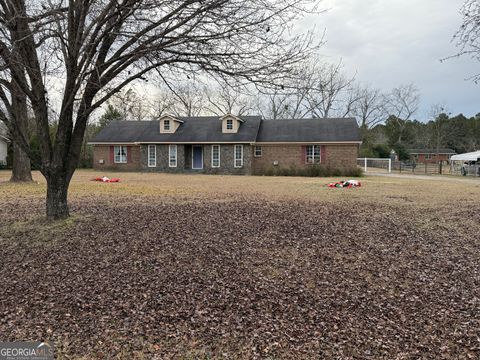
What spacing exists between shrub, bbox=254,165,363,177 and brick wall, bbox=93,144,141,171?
34.3 ft

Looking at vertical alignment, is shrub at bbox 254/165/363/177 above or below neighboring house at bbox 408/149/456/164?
below

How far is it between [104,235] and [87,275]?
153cm

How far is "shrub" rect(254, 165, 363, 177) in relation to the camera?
2484 cm

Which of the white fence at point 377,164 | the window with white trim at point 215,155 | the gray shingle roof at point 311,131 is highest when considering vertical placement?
the gray shingle roof at point 311,131

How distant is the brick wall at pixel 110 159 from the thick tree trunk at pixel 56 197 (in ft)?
76.2

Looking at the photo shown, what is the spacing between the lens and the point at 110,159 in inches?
1199

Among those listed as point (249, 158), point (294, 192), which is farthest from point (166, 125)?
point (294, 192)

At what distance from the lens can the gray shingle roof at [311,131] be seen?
26.4 m

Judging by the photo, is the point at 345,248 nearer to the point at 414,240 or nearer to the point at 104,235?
the point at 414,240

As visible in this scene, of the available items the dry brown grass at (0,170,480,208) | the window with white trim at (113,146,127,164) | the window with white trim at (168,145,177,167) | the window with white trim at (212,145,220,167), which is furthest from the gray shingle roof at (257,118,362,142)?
the dry brown grass at (0,170,480,208)

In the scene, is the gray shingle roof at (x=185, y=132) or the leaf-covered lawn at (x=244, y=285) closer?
the leaf-covered lawn at (x=244, y=285)

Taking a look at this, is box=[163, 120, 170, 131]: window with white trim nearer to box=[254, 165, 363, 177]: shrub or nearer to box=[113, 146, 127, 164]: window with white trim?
box=[113, 146, 127, 164]: window with white trim

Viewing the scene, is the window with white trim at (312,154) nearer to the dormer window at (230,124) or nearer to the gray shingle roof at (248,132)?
the gray shingle roof at (248,132)

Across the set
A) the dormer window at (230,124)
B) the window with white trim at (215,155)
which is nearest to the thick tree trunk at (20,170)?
the window with white trim at (215,155)
